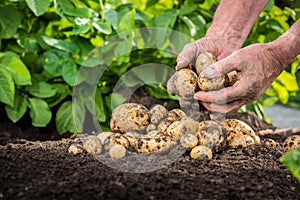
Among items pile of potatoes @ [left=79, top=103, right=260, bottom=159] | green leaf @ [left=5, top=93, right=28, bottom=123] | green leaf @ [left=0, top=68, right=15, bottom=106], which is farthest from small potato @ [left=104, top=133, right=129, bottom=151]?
green leaf @ [left=5, top=93, right=28, bottom=123]

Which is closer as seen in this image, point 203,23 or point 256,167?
point 256,167

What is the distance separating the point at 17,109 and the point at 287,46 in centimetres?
146

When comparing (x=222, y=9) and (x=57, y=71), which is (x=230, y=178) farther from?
(x=57, y=71)

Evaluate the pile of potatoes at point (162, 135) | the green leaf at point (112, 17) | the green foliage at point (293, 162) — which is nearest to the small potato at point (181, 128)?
the pile of potatoes at point (162, 135)

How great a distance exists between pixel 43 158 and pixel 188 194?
595mm

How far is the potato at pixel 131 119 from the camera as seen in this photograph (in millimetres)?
2340

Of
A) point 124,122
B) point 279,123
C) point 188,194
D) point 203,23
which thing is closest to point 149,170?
point 188,194

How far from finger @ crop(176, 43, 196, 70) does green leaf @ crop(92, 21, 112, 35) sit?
27.7 inches

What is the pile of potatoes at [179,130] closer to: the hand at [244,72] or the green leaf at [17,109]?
the hand at [244,72]

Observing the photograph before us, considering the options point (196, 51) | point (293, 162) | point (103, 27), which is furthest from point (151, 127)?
point (103, 27)

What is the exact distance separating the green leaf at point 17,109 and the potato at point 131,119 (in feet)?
3.11

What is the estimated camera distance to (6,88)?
299 centimetres

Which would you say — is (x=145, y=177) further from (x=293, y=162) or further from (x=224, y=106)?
(x=224, y=106)

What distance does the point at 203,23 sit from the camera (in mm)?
3537
